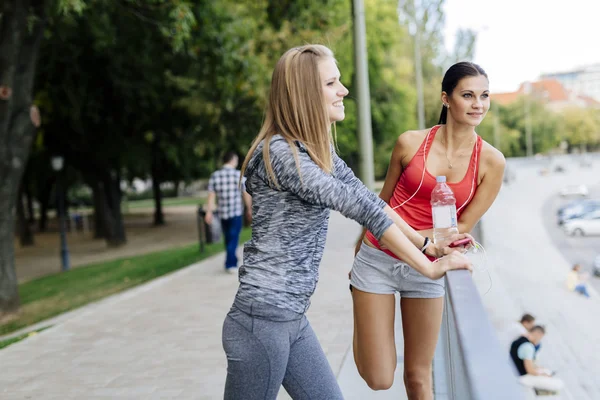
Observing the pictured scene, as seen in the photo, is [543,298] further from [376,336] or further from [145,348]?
[376,336]

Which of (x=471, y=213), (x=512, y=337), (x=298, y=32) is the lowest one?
(x=512, y=337)

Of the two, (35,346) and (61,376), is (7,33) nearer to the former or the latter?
(35,346)

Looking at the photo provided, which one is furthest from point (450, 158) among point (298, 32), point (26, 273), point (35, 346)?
point (26, 273)

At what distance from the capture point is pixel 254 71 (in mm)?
16547

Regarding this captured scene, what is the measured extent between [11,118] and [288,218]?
1012 centimetres

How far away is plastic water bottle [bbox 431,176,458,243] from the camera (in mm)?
3068

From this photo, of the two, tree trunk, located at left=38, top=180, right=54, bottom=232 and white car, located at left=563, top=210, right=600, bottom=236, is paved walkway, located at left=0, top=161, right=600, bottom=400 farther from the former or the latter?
white car, located at left=563, top=210, right=600, bottom=236

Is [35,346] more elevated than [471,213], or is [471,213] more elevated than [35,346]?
[471,213]

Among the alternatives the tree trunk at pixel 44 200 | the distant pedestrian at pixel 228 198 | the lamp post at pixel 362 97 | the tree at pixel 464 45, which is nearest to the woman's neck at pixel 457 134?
the distant pedestrian at pixel 228 198

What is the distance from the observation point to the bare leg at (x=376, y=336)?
3.40 metres

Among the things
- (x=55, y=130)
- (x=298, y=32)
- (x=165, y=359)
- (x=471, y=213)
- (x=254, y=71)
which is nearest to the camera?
(x=471, y=213)

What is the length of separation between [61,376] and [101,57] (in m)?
19.0

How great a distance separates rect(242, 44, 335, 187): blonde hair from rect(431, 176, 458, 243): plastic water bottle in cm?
83

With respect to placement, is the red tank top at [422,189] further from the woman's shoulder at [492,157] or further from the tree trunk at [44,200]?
the tree trunk at [44,200]
